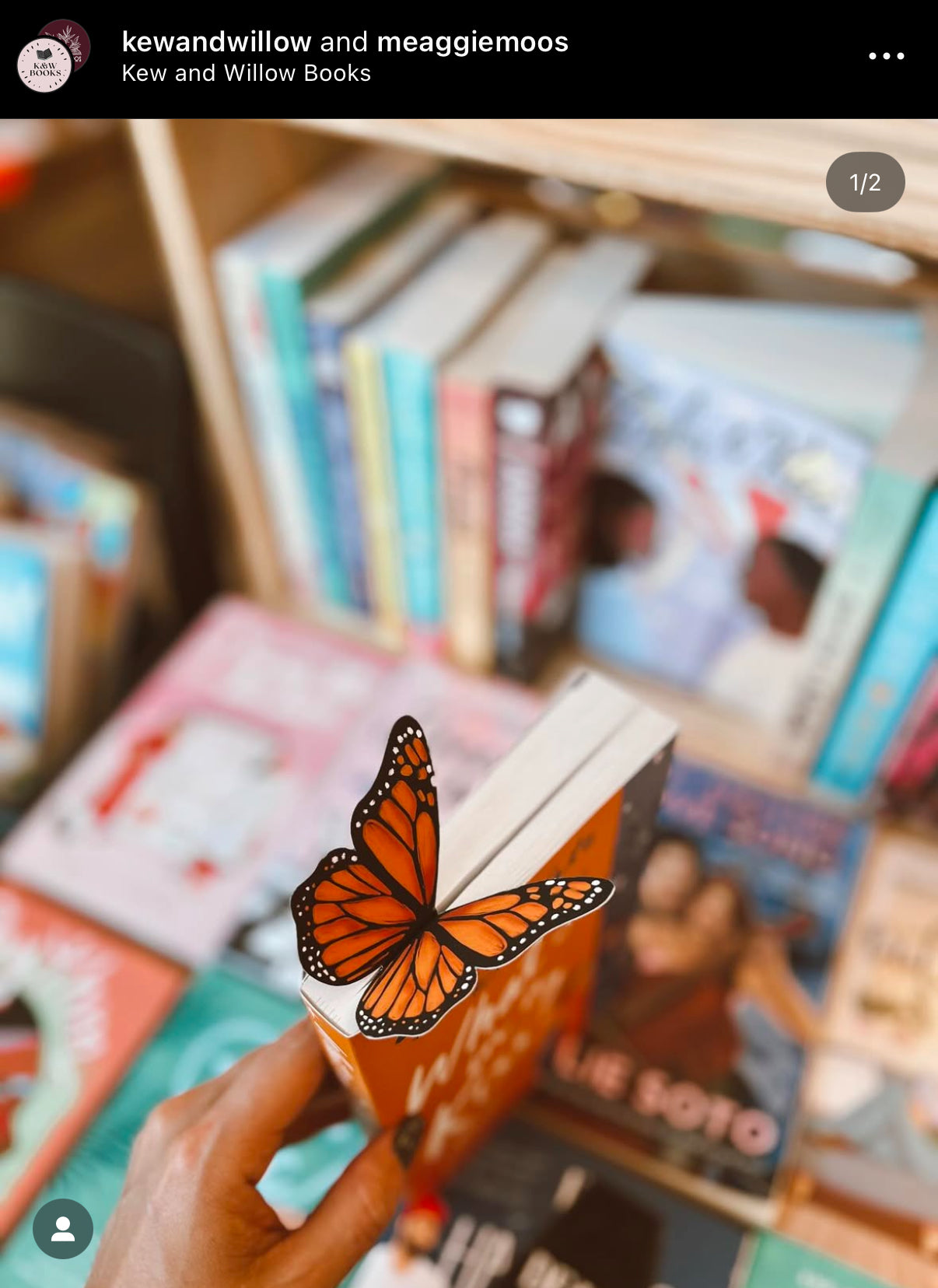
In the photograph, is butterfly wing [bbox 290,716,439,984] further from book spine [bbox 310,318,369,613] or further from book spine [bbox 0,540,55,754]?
book spine [bbox 0,540,55,754]

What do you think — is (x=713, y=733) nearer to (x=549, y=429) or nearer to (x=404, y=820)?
(x=549, y=429)

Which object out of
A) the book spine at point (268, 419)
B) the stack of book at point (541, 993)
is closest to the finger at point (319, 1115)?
the stack of book at point (541, 993)

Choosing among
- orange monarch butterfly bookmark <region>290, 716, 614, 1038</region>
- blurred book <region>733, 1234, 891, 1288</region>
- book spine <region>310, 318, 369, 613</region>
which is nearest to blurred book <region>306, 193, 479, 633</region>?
book spine <region>310, 318, 369, 613</region>

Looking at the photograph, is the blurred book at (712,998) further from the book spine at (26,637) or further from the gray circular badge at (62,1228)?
the book spine at (26,637)

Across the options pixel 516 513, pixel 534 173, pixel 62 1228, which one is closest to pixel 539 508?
pixel 516 513

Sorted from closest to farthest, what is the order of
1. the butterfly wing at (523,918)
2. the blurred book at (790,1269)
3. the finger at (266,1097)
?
the butterfly wing at (523,918)
the finger at (266,1097)
the blurred book at (790,1269)

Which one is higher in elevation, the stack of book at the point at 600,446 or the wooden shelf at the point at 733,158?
the wooden shelf at the point at 733,158
